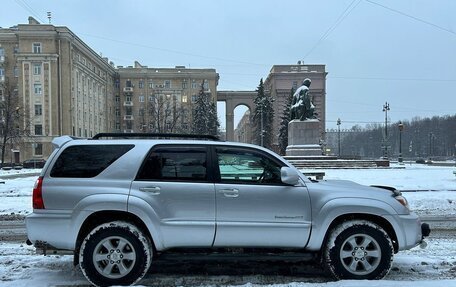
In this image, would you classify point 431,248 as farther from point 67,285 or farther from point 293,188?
point 67,285

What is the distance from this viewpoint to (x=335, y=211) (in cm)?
523

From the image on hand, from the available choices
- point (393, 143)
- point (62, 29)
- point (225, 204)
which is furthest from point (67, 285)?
point (393, 143)

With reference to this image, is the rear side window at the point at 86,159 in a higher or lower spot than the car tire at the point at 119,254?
higher

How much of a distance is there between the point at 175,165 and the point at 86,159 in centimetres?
111

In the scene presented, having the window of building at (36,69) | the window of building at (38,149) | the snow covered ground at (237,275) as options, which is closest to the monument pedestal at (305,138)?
the snow covered ground at (237,275)

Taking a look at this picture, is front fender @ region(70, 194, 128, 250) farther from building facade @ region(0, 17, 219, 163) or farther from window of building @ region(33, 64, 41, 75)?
window of building @ region(33, 64, 41, 75)

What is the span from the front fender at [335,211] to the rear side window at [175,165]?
1492 mm

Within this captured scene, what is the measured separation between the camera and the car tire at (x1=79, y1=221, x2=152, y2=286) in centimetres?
509

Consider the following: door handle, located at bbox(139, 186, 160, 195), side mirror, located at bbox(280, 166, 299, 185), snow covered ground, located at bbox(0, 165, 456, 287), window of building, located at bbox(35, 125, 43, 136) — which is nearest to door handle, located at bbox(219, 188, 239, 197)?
side mirror, located at bbox(280, 166, 299, 185)

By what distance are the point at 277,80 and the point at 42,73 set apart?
56.2 meters

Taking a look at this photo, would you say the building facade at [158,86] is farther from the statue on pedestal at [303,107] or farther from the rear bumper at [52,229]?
the rear bumper at [52,229]

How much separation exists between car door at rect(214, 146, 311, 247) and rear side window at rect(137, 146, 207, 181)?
30cm

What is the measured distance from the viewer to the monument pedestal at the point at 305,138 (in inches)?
1506

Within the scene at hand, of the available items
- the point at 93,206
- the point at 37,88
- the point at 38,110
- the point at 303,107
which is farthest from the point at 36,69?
the point at 93,206
